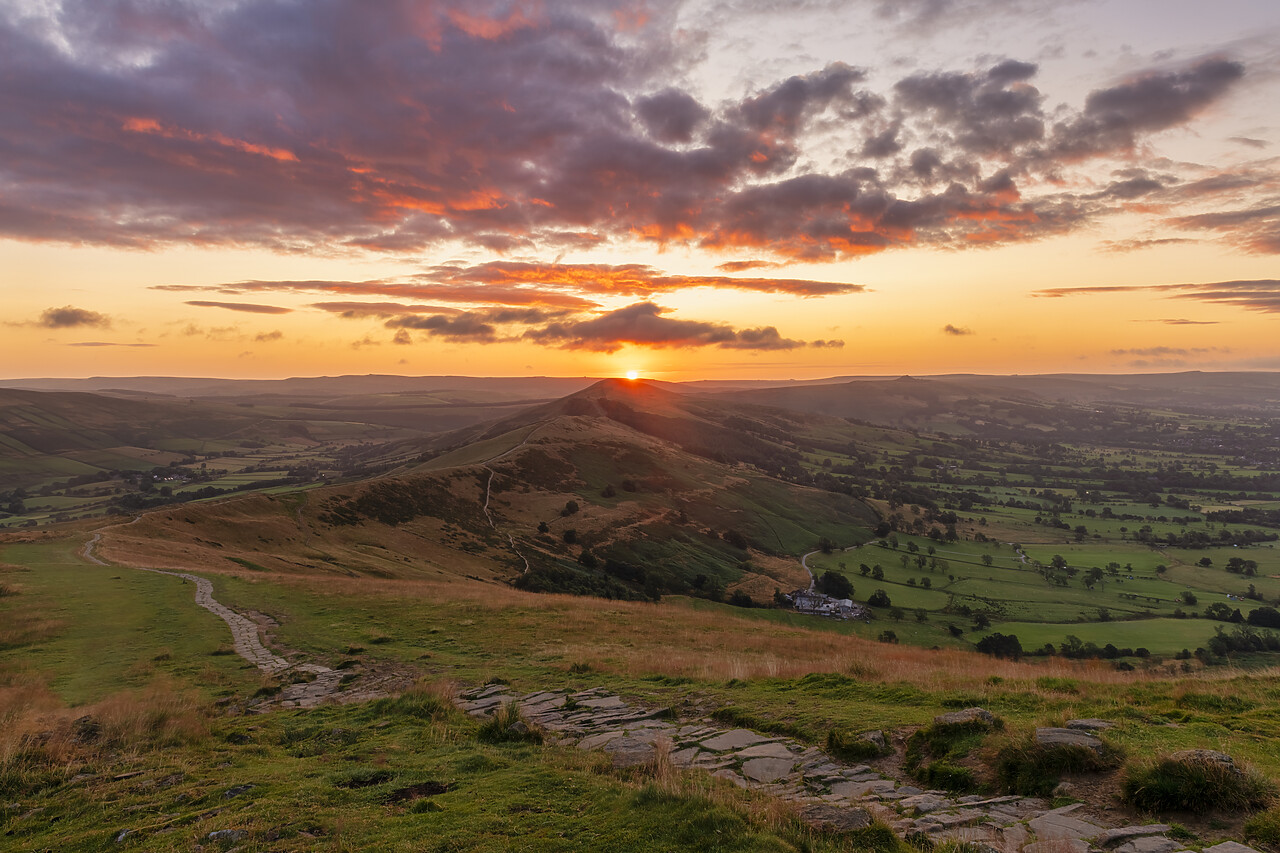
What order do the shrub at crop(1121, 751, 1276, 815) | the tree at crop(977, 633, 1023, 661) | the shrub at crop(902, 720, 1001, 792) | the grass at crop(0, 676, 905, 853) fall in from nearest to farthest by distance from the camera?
the shrub at crop(1121, 751, 1276, 815), the grass at crop(0, 676, 905, 853), the shrub at crop(902, 720, 1001, 792), the tree at crop(977, 633, 1023, 661)

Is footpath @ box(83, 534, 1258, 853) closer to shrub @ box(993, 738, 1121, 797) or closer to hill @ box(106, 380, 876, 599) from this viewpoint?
shrub @ box(993, 738, 1121, 797)

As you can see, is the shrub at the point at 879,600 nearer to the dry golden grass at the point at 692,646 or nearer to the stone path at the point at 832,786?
the dry golden grass at the point at 692,646

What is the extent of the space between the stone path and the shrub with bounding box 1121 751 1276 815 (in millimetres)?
843

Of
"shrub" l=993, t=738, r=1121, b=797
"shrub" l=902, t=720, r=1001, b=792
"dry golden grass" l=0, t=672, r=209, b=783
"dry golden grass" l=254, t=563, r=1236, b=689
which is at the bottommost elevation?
"dry golden grass" l=254, t=563, r=1236, b=689

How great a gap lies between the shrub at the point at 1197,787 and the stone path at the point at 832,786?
84cm

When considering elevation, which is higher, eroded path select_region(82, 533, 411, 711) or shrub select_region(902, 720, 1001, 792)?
shrub select_region(902, 720, 1001, 792)

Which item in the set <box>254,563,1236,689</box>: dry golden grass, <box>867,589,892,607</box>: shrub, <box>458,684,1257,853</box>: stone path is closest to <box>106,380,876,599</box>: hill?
<box>867,589,892,607</box>: shrub

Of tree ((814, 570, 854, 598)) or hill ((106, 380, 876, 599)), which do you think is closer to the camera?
hill ((106, 380, 876, 599))

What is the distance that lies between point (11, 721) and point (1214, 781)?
2627 centimetres

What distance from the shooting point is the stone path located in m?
8.52

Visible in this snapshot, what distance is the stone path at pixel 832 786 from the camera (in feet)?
27.9

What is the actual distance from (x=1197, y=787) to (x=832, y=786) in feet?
18.4

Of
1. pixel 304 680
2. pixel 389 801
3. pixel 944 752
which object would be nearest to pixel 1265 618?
pixel 944 752

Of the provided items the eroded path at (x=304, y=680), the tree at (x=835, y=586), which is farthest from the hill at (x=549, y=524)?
the eroded path at (x=304, y=680)
